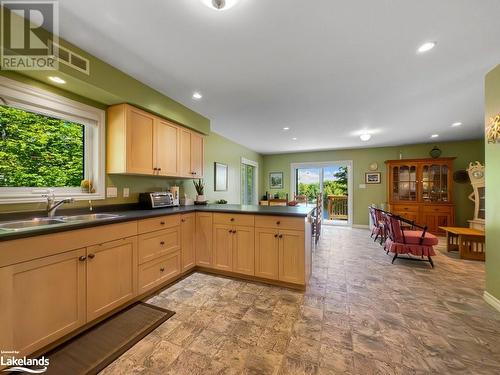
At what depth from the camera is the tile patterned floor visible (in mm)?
1396

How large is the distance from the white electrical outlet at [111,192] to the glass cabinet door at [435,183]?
6880mm

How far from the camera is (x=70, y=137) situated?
2.26m

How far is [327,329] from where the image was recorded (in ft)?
5.72

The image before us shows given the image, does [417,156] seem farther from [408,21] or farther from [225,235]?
[225,235]

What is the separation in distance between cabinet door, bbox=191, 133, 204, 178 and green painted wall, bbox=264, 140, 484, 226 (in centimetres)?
430

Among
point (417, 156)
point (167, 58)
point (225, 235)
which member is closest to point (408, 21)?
point (167, 58)

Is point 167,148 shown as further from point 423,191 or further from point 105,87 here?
point 423,191

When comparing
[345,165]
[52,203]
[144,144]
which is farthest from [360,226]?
[52,203]

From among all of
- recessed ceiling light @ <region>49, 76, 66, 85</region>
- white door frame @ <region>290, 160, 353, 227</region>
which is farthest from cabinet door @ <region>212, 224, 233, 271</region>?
white door frame @ <region>290, 160, 353, 227</region>

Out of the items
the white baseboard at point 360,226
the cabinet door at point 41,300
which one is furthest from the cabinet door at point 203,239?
the white baseboard at point 360,226

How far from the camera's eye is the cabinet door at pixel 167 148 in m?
2.77

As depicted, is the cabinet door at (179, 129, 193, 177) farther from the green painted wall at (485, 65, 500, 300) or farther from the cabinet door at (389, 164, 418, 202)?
the cabinet door at (389, 164, 418, 202)

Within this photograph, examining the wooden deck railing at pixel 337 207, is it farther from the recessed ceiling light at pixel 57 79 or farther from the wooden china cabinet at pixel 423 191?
the recessed ceiling light at pixel 57 79

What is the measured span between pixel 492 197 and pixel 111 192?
421 cm
